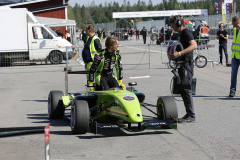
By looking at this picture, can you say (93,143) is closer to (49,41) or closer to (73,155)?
(73,155)

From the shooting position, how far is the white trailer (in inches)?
1041

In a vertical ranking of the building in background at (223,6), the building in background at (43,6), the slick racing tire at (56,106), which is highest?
the building in background at (223,6)

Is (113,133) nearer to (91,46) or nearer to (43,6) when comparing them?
(91,46)

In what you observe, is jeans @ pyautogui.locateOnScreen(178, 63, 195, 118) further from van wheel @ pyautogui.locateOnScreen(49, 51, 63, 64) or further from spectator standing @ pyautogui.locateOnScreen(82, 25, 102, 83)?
van wheel @ pyautogui.locateOnScreen(49, 51, 63, 64)

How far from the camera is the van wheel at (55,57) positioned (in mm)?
26203

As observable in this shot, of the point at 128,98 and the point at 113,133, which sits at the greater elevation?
the point at 128,98

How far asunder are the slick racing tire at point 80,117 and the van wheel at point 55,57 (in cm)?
1856

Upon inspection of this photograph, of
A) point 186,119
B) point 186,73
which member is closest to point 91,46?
point 186,73

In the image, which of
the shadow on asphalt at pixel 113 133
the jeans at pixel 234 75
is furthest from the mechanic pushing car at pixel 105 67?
the jeans at pixel 234 75

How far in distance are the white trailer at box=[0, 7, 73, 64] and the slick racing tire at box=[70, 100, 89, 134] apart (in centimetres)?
1850

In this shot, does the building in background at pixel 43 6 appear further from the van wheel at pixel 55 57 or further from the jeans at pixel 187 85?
the jeans at pixel 187 85

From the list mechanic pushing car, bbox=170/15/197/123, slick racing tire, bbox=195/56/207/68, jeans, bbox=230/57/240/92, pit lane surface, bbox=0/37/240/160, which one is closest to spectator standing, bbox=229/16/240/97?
jeans, bbox=230/57/240/92

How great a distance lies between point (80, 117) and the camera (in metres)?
7.68

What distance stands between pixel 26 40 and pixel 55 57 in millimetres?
2024
